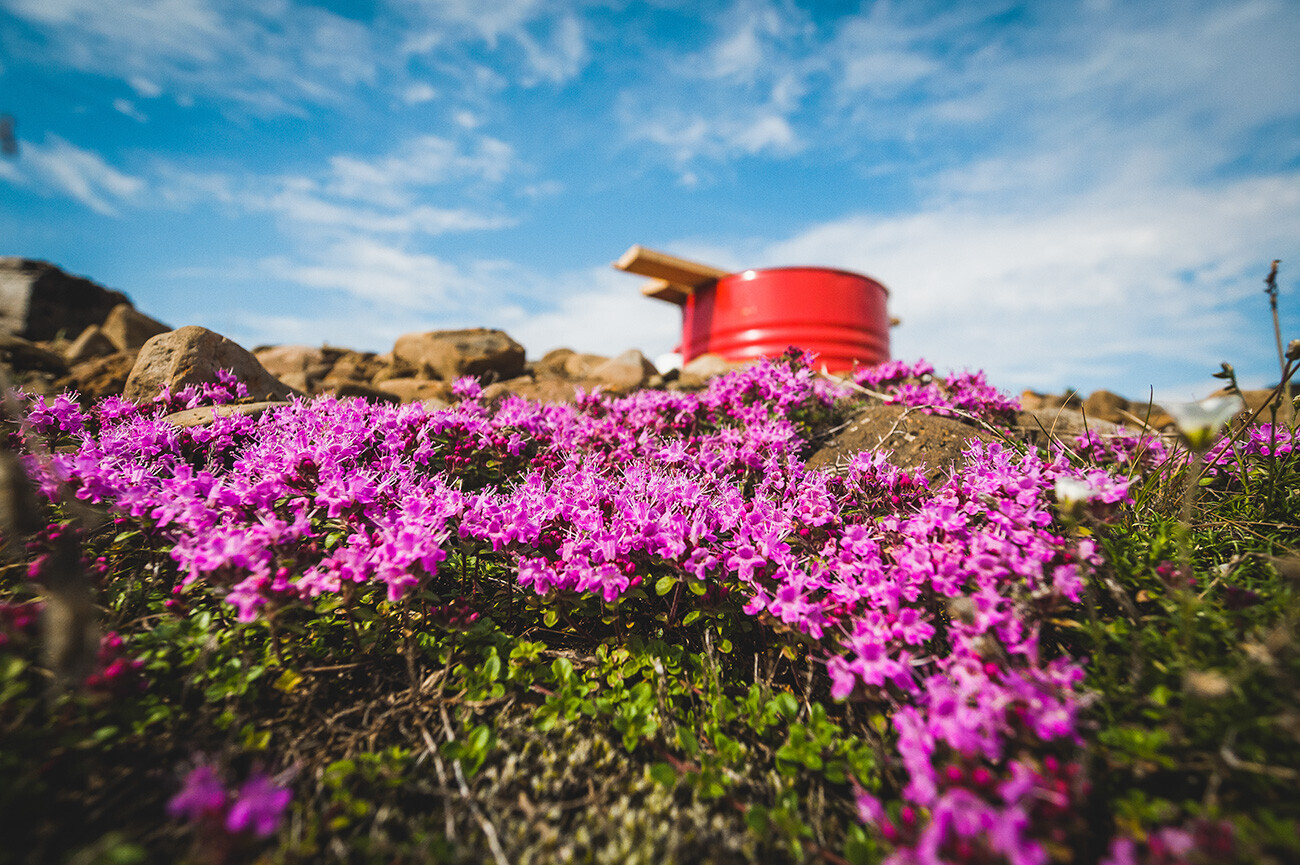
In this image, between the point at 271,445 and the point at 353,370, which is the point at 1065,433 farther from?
the point at 353,370

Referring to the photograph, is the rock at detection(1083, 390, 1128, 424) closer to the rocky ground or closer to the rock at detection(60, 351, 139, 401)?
the rocky ground

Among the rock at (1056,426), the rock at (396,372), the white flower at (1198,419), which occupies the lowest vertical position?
the white flower at (1198,419)

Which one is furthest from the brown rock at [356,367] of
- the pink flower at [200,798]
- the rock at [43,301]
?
the pink flower at [200,798]

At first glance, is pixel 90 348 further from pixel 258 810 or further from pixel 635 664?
pixel 635 664

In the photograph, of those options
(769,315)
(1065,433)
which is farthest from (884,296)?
(1065,433)

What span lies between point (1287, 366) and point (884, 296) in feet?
22.0

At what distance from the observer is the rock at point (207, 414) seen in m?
3.14

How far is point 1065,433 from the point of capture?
4480mm

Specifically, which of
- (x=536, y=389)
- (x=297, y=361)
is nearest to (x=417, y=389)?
(x=536, y=389)

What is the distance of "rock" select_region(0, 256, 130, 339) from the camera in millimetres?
10391

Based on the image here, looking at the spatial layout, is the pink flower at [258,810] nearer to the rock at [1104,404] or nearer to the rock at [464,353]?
the rock at [464,353]

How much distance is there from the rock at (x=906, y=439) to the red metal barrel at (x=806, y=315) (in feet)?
11.9

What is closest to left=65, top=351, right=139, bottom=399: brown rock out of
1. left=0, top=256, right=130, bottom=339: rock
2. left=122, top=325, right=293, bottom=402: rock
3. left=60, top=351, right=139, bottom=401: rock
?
left=60, top=351, right=139, bottom=401: rock

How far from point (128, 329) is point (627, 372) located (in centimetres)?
823
